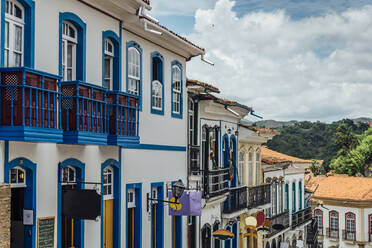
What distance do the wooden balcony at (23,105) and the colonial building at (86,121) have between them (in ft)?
0.05

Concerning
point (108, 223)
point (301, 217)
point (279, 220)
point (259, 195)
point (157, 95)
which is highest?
point (157, 95)

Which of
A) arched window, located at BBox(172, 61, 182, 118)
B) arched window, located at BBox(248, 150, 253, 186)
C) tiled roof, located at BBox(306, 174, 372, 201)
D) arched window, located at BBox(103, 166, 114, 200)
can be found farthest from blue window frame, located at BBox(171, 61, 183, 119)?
tiled roof, located at BBox(306, 174, 372, 201)

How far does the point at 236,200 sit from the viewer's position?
76.0 feet

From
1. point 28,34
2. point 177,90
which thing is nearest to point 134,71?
point 177,90

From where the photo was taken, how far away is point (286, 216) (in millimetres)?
33375

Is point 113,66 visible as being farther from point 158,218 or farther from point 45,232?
point 158,218

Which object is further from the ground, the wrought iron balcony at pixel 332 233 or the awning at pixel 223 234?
the awning at pixel 223 234

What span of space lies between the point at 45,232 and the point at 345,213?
4317cm

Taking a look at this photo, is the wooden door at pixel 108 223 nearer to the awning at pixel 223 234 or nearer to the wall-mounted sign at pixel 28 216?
the wall-mounted sign at pixel 28 216

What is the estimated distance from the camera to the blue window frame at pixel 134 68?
47.6ft

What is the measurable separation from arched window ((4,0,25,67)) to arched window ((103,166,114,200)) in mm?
4305

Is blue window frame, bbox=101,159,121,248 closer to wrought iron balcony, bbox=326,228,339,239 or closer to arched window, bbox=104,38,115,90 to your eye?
arched window, bbox=104,38,115,90

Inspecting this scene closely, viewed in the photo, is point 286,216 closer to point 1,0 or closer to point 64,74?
point 64,74

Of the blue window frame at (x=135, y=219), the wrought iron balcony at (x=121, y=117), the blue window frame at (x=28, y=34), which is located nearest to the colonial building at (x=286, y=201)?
the blue window frame at (x=135, y=219)
